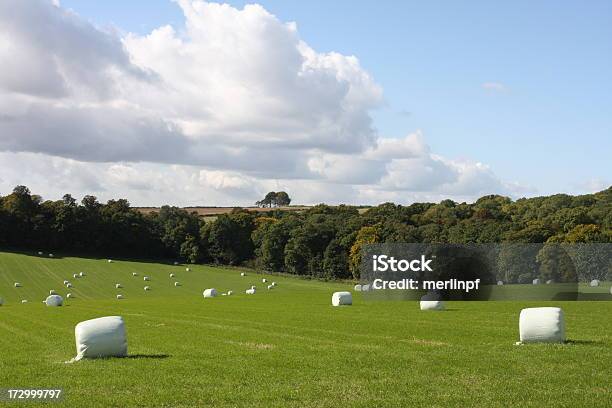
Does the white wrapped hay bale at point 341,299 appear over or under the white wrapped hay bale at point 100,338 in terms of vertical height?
under

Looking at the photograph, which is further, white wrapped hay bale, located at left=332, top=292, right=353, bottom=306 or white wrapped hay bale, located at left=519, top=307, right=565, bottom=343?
white wrapped hay bale, located at left=332, top=292, right=353, bottom=306

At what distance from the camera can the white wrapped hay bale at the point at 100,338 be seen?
21.1 m

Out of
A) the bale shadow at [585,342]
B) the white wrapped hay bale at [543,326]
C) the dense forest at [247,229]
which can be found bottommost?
the bale shadow at [585,342]

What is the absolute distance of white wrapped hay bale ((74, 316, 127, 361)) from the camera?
21141 mm

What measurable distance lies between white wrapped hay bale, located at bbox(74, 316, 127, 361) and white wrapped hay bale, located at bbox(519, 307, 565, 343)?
12.4 metres

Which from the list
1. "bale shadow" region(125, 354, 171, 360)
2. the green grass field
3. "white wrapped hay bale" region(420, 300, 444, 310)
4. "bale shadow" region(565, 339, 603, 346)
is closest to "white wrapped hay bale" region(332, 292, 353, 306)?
"white wrapped hay bale" region(420, 300, 444, 310)

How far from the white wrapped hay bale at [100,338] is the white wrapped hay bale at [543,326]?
12354mm

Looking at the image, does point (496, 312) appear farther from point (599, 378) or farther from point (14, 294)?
point (14, 294)

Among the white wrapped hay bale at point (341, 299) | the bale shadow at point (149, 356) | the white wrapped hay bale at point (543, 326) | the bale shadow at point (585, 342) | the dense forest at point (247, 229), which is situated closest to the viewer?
the bale shadow at point (149, 356)

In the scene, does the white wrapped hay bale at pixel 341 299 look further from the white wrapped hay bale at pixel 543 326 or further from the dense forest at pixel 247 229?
the dense forest at pixel 247 229

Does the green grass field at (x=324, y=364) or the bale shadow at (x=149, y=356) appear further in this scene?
the bale shadow at (x=149, y=356)

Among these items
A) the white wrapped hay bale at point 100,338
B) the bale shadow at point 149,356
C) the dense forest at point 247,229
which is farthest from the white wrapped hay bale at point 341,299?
the dense forest at point 247,229

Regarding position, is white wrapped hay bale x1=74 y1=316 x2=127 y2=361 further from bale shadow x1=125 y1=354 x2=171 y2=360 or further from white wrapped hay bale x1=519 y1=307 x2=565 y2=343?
white wrapped hay bale x1=519 y1=307 x2=565 y2=343

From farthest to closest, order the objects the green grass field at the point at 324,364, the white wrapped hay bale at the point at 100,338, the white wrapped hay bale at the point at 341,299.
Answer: the white wrapped hay bale at the point at 341,299 < the white wrapped hay bale at the point at 100,338 < the green grass field at the point at 324,364
